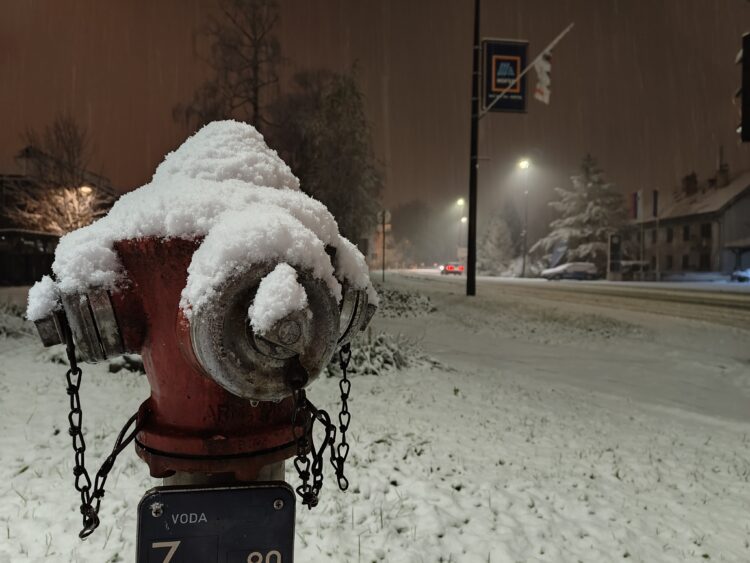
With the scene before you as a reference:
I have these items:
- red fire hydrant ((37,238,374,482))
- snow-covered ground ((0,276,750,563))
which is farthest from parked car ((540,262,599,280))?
red fire hydrant ((37,238,374,482))

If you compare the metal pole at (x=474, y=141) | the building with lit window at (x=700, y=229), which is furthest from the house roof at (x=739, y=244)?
the metal pole at (x=474, y=141)

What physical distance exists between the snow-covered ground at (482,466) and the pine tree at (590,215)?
3856 centimetres

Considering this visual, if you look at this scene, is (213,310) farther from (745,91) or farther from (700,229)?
(700,229)

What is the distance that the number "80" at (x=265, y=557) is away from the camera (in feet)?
4.31

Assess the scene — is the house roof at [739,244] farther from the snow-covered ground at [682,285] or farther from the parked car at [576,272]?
the parked car at [576,272]

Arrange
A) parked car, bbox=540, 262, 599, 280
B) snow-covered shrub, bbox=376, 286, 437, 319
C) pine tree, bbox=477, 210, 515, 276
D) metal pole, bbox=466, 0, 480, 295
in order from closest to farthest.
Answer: snow-covered shrub, bbox=376, 286, 437, 319 → metal pole, bbox=466, 0, 480, 295 → parked car, bbox=540, 262, 599, 280 → pine tree, bbox=477, 210, 515, 276

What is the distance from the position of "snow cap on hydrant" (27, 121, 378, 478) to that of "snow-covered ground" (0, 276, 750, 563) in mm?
2055

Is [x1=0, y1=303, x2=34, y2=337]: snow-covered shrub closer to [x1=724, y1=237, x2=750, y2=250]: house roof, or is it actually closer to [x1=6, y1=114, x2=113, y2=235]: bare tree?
[x1=6, y1=114, x2=113, y2=235]: bare tree

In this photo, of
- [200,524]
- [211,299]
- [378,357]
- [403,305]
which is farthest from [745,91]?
[200,524]

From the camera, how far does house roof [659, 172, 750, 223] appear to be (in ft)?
148

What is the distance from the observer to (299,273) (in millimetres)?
1233

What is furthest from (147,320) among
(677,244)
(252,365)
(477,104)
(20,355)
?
(677,244)

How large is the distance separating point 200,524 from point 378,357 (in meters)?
6.23

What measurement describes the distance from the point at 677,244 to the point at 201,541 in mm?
59028
